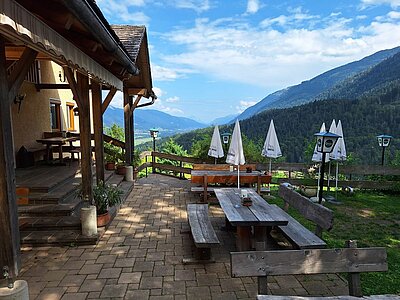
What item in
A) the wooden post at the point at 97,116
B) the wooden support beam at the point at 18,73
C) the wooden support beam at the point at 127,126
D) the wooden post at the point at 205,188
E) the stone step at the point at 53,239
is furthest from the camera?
the wooden support beam at the point at 127,126

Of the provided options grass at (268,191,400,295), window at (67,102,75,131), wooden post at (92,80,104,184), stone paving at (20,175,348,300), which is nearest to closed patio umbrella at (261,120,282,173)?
grass at (268,191,400,295)

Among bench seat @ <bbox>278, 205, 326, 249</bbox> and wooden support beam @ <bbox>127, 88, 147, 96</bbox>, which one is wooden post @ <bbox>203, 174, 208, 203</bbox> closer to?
bench seat @ <bbox>278, 205, 326, 249</bbox>

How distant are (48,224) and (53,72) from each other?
668 centimetres

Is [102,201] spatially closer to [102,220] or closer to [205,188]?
[102,220]

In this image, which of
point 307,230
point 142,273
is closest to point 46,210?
point 142,273

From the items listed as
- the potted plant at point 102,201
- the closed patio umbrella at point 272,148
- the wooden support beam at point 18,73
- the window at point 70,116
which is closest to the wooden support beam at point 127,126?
the window at point 70,116

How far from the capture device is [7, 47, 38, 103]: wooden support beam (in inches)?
104

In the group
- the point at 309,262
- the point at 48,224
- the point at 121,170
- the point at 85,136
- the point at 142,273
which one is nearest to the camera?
the point at 309,262

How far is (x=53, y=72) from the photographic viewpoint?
912cm

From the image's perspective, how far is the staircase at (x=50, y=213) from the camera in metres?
3.99

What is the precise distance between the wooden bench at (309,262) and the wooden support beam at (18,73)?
2.55 metres

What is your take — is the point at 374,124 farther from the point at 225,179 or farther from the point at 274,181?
the point at 225,179

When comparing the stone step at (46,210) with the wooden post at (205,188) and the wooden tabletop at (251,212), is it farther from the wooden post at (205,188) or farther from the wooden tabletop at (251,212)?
the wooden post at (205,188)

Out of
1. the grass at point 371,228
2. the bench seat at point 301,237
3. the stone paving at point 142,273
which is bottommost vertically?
the grass at point 371,228
